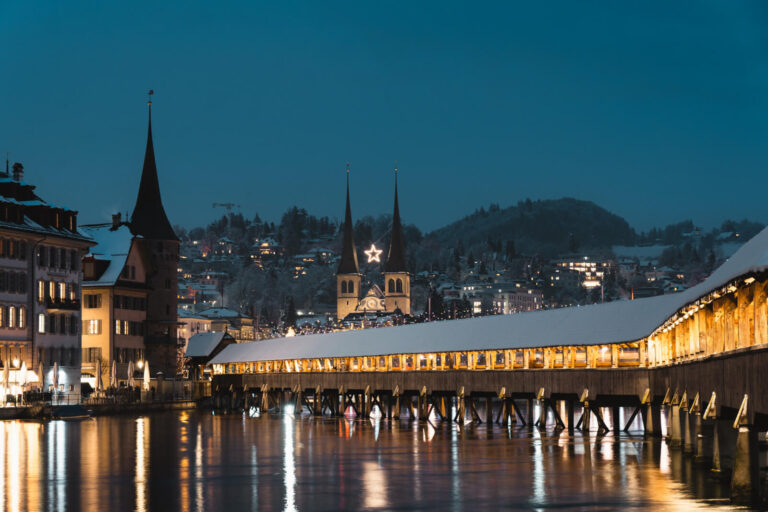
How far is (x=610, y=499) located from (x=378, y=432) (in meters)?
36.9

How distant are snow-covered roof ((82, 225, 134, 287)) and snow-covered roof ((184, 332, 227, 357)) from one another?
665 inches

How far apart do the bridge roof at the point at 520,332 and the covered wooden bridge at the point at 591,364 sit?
0.34 feet

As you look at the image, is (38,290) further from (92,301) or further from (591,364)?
(591,364)

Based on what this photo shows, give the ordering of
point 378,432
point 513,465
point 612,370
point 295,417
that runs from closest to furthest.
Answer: point 513,465
point 612,370
point 378,432
point 295,417

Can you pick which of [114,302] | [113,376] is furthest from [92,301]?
[113,376]

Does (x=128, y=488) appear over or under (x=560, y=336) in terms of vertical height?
under

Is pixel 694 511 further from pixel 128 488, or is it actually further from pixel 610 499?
pixel 128 488

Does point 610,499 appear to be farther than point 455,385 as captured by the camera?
No

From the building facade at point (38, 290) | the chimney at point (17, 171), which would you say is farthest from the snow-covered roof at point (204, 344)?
the chimney at point (17, 171)

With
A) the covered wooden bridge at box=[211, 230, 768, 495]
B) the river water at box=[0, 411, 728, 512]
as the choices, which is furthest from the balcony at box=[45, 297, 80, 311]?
the river water at box=[0, 411, 728, 512]

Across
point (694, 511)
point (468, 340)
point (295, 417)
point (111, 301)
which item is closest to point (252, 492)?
point (694, 511)

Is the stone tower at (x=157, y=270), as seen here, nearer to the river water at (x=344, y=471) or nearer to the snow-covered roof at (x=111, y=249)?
the snow-covered roof at (x=111, y=249)

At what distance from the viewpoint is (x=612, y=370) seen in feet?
201

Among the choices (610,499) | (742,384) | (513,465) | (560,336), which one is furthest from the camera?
(560,336)
